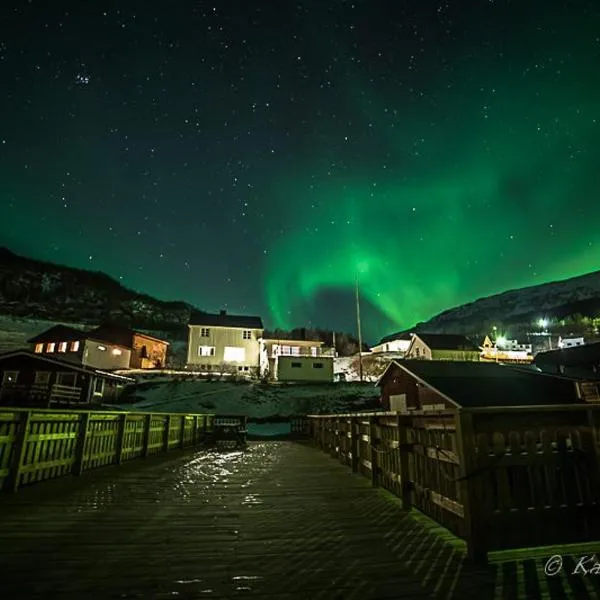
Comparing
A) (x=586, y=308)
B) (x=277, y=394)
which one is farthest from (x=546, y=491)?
(x=586, y=308)

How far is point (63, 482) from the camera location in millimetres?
8320

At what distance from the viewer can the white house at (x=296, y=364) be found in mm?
48000

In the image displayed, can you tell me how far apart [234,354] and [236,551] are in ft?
162

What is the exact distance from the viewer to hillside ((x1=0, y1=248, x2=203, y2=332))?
326 feet

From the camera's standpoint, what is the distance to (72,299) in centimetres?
11412

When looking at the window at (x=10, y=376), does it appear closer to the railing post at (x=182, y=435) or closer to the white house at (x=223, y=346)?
the white house at (x=223, y=346)

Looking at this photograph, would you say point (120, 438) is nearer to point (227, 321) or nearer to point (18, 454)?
point (18, 454)

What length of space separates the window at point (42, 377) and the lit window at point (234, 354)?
22.2 metres

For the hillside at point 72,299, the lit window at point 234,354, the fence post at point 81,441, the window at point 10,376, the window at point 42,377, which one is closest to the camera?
the fence post at point 81,441

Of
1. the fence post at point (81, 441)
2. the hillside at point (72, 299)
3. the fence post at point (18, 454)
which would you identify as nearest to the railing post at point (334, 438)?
the fence post at point (81, 441)

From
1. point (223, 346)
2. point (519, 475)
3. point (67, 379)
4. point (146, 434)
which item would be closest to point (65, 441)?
point (146, 434)

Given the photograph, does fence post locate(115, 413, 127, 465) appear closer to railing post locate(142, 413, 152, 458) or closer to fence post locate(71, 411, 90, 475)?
railing post locate(142, 413, 152, 458)

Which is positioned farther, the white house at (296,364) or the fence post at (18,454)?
the white house at (296,364)

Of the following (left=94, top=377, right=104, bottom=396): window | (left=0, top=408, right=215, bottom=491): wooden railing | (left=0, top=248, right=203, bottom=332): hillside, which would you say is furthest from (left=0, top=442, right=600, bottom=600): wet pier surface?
(left=0, top=248, right=203, bottom=332): hillside
